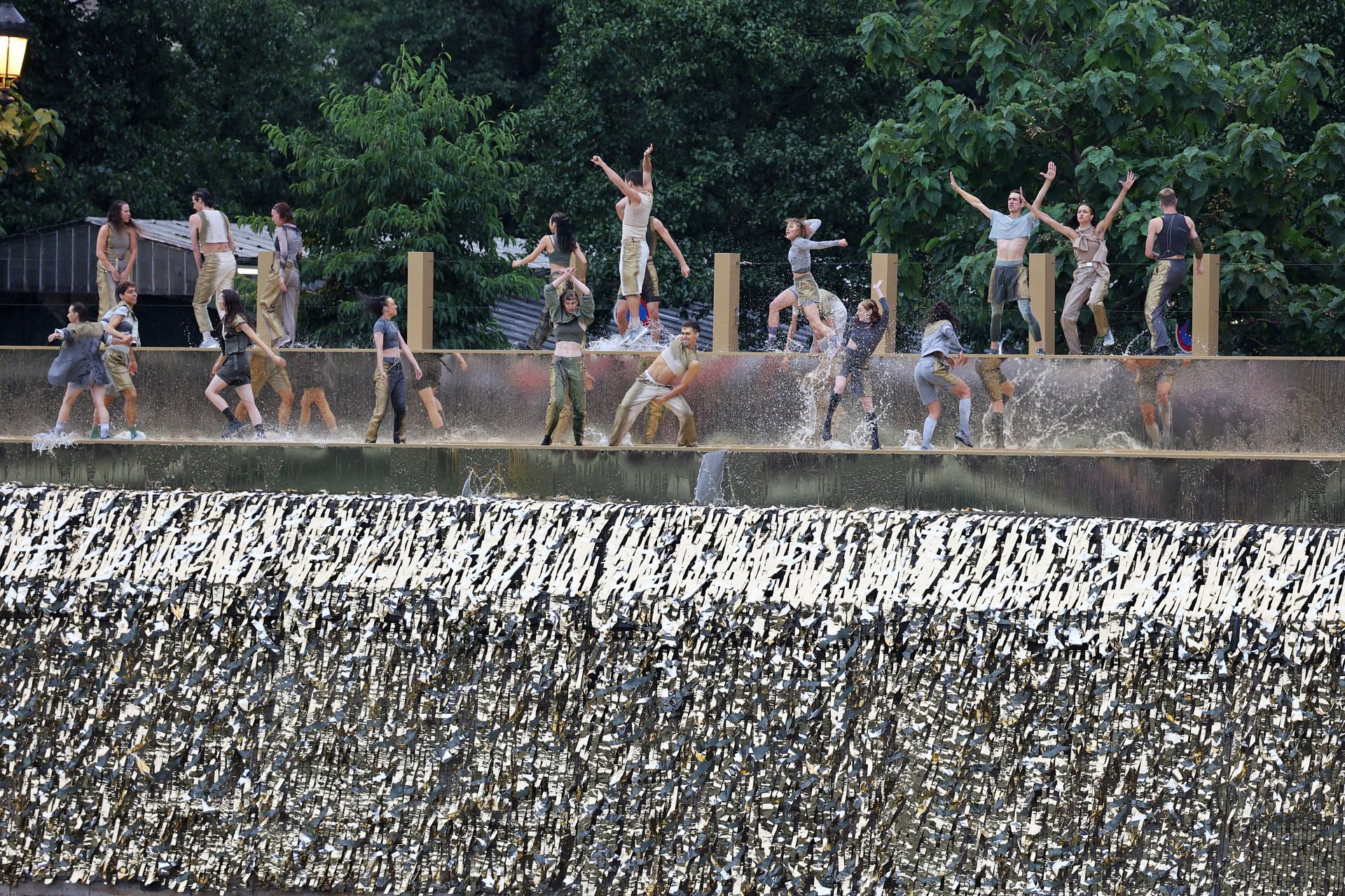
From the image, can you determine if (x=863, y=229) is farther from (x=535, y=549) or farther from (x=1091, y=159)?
(x=535, y=549)

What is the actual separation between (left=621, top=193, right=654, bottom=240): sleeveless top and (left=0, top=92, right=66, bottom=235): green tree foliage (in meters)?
5.00

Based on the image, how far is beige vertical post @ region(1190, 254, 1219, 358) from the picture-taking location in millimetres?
15484

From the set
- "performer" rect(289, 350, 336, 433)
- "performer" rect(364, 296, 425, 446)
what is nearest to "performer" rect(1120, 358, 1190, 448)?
"performer" rect(364, 296, 425, 446)

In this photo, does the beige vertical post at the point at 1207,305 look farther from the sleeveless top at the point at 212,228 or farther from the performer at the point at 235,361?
Answer: the sleeveless top at the point at 212,228

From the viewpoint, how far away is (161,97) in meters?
32.9

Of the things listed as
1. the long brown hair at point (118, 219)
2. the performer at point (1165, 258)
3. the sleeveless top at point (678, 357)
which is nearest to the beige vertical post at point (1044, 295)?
the performer at point (1165, 258)

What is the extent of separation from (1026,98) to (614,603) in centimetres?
1386

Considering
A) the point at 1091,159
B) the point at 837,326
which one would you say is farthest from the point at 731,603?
the point at 1091,159

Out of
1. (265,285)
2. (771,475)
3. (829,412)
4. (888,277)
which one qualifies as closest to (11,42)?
(265,285)

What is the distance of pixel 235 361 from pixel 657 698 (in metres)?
7.44

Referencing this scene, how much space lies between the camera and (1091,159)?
19.3m

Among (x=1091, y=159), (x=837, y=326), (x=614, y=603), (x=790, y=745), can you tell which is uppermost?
(x=1091, y=159)

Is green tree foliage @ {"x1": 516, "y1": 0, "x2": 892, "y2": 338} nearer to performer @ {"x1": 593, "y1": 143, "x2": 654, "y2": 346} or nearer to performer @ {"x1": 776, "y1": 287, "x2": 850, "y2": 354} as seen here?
performer @ {"x1": 593, "y1": 143, "x2": 654, "y2": 346}

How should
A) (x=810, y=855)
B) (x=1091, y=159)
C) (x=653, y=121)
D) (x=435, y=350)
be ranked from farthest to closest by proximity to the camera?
1. (x=653, y=121)
2. (x=1091, y=159)
3. (x=435, y=350)
4. (x=810, y=855)
